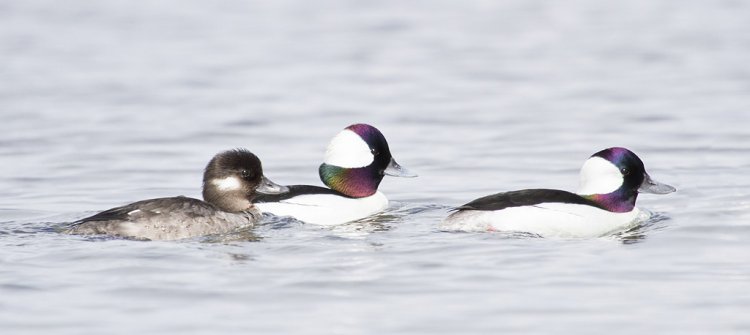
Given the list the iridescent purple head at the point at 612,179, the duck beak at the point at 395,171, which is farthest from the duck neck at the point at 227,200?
the iridescent purple head at the point at 612,179

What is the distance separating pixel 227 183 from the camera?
11.7 metres

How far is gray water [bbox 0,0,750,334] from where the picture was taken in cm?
857

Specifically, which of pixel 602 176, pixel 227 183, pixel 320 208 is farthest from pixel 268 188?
pixel 602 176

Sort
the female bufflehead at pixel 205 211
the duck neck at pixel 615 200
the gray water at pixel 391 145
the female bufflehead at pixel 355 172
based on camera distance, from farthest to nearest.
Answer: the female bufflehead at pixel 355 172
the duck neck at pixel 615 200
the female bufflehead at pixel 205 211
the gray water at pixel 391 145

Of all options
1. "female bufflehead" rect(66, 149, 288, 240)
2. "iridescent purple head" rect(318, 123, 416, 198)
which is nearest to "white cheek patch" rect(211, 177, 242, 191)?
"female bufflehead" rect(66, 149, 288, 240)

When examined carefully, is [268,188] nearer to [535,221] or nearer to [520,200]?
[520,200]

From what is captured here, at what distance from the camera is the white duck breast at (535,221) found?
10.7 metres

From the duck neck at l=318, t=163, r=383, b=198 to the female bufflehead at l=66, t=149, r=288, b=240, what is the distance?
559mm

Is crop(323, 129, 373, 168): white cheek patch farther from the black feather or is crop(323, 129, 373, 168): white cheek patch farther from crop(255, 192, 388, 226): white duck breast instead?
the black feather

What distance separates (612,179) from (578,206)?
0.55 meters

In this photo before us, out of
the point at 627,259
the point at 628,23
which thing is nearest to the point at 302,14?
the point at 628,23

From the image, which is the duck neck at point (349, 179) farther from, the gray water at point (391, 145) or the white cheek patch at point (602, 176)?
the white cheek patch at point (602, 176)

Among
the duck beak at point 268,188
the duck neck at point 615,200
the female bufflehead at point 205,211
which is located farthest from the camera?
the duck beak at point 268,188

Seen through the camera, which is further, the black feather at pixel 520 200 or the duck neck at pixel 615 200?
the duck neck at pixel 615 200
